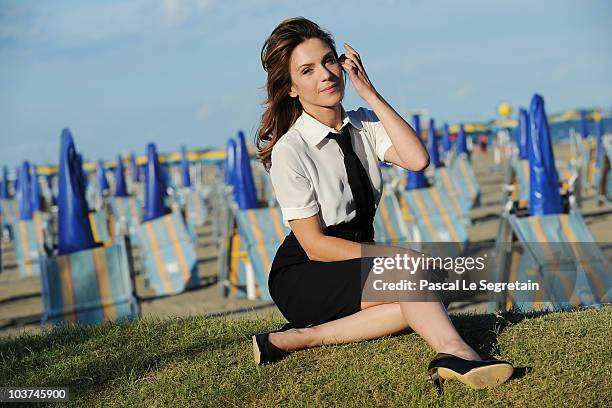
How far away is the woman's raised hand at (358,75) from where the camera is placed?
379 centimetres

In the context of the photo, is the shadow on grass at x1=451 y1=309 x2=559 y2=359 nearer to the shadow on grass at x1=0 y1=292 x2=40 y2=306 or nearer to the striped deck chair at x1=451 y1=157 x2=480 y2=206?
the shadow on grass at x1=0 y1=292 x2=40 y2=306

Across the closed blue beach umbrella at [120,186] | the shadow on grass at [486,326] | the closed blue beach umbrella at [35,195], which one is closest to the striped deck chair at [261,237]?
the shadow on grass at [486,326]

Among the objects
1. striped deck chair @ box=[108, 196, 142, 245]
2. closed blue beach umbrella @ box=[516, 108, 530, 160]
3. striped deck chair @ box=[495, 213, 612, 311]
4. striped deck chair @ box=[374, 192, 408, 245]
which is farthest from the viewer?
striped deck chair @ box=[108, 196, 142, 245]

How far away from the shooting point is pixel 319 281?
375 cm

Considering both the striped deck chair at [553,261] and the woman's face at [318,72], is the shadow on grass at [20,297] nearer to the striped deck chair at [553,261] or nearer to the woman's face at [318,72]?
the striped deck chair at [553,261]

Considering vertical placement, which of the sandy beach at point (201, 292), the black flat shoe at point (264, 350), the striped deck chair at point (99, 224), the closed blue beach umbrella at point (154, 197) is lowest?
the sandy beach at point (201, 292)

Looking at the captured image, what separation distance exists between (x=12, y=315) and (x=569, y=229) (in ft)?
21.9

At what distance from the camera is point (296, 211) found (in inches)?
144

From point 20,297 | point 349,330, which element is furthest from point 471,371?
point 20,297

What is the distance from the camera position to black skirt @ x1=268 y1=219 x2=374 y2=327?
3.69 meters

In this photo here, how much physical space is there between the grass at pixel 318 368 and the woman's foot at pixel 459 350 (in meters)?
0.11

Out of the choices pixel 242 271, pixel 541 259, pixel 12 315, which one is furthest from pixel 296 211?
pixel 12 315

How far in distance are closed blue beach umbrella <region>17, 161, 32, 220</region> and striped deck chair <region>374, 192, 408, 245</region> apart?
26.8ft

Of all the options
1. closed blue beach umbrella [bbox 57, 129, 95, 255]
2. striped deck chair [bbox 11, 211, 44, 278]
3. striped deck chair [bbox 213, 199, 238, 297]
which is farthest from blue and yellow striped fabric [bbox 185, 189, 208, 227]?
closed blue beach umbrella [bbox 57, 129, 95, 255]
